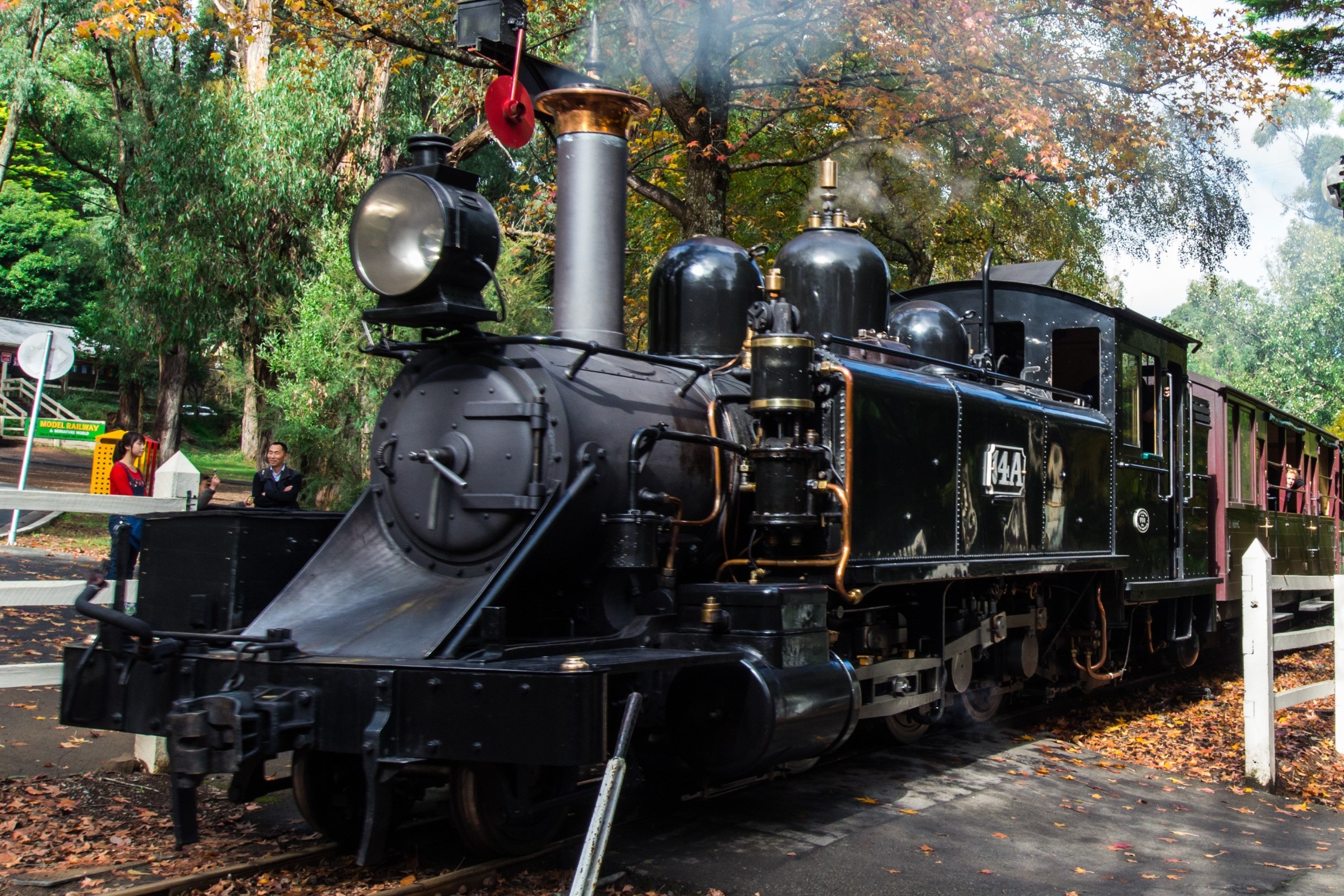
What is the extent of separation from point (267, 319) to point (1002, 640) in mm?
14442

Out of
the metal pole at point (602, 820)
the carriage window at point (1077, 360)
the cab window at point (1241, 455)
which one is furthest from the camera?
the cab window at point (1241, 455)

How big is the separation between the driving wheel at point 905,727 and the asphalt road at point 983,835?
0.36 ft

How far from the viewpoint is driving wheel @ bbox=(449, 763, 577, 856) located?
4375 millimetres

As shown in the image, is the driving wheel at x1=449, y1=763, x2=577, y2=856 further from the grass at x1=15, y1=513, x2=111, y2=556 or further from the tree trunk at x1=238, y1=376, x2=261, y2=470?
the tree trunk at x1=238, y1=376, x2=261, y2=470

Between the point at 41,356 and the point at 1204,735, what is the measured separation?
39.5 ft

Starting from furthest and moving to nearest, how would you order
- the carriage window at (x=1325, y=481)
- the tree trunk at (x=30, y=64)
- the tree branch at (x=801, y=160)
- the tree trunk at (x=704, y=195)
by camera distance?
the tree trunk at (x=30, y=64)
the carriage window at (x=1325, y=481)
the tree branch at (x=801, y=160)
the tree trunk at (x=704, y=195)

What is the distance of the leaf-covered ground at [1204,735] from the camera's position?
716 centimetres

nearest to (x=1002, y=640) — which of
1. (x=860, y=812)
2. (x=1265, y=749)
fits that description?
(x=1265, y=749)

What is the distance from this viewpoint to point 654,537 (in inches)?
189

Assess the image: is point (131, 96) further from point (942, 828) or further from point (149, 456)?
point (942, 828)

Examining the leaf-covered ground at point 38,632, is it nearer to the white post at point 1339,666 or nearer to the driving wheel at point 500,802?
the driving wheel at point 500,802

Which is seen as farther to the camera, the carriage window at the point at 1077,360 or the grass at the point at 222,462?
the grass at the point at 222,462

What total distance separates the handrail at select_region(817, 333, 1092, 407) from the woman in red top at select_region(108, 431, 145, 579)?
3.94 metres

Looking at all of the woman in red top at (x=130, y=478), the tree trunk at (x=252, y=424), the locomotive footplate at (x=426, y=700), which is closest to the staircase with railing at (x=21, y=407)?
the tree trunk at (x=252, y=424)
